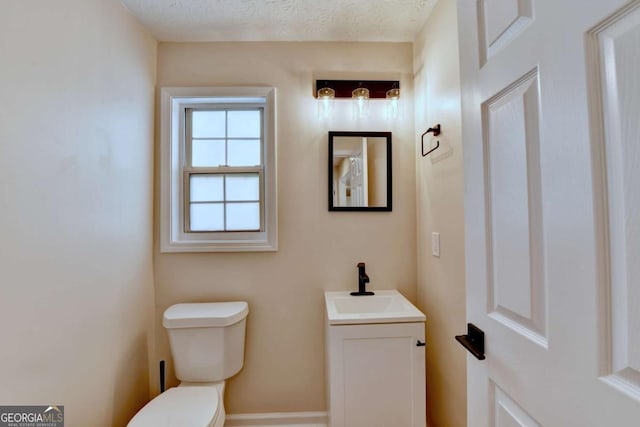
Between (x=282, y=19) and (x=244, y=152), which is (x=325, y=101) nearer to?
(x=282, y=19)

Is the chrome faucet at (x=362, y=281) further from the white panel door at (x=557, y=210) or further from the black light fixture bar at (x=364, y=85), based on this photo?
the black light fixture bar at (x=364, y=85)

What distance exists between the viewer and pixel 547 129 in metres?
0.53

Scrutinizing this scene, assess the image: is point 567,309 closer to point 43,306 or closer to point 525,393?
point 525,393

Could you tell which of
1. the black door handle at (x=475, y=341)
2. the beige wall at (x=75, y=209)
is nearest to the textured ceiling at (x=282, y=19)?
the beige wall at (x=75, y=209)

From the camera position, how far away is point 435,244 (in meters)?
1.50

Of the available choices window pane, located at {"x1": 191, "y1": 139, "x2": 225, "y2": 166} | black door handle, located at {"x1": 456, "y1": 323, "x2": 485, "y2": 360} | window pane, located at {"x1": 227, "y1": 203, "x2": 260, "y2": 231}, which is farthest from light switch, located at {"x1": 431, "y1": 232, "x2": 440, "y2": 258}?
window pane, located at {"x1": 191, "y1": 139, "x2": 225, "y2": 166}

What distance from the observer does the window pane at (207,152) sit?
1866 millimetres

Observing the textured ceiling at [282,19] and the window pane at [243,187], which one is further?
the window pane at [243,187]

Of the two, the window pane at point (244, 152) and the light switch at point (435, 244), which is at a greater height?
the window pane at point (244, 152)

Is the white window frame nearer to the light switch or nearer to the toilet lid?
the toilet lid

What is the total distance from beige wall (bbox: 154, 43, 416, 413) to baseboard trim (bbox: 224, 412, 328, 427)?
1.4 inches

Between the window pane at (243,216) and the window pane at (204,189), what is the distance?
0.35 ft

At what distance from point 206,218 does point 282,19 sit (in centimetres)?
127

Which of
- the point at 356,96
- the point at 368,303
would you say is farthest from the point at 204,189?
the point at 368,303
